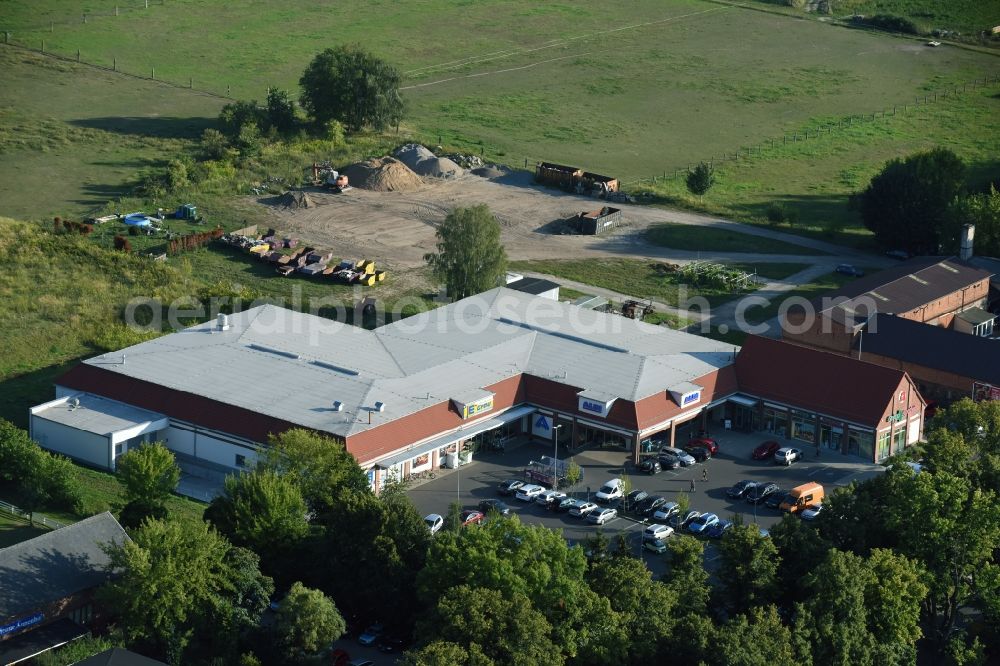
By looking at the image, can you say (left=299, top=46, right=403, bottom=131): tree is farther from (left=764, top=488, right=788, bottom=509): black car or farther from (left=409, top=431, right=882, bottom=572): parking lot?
(left=764, top=488, right=788, bottom=509): black car

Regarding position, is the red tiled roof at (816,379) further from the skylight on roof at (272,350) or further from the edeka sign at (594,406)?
the skylight on roof at (272,350)

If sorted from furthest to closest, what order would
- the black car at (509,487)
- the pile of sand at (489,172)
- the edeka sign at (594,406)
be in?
the pile of sand at (489,172) < the edeka sign at (594,406) < the black car at (509,487)

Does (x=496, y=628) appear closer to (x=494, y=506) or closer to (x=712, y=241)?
(x=494, y=506)

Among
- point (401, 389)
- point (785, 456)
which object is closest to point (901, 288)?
point (785, 456)

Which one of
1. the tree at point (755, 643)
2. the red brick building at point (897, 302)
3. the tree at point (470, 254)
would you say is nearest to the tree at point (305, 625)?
the tree at point (755, 643)

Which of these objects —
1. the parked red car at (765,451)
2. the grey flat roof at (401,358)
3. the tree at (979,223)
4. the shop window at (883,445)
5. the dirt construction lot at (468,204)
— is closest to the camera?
the grey flat roof at (401,358)

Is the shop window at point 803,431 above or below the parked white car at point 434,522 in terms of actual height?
above

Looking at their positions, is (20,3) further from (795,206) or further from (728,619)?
(728,619)
